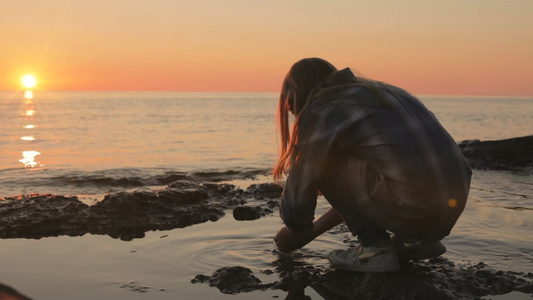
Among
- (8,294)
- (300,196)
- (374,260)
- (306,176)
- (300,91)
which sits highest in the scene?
(300,91)

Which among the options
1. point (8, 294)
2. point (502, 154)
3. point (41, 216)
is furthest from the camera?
point (502, 154)

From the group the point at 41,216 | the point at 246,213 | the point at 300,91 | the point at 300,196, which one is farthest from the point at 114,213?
the point at 300,91

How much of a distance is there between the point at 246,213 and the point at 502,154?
670 cm

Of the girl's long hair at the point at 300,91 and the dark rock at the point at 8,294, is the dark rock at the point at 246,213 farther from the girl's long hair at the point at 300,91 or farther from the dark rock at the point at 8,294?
the dark rock at the point at 8,294

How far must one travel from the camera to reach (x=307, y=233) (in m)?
3.94

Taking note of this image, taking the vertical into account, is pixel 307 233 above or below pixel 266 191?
above

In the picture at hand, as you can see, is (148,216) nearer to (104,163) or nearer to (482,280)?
(482,280)

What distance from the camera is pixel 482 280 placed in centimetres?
348

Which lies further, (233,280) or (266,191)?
(266,191)

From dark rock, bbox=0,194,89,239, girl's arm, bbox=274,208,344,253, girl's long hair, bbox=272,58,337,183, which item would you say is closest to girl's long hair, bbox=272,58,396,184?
girl's long hair, bbox=272,58,337,183

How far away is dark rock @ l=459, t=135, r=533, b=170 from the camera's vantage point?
33.0 feet

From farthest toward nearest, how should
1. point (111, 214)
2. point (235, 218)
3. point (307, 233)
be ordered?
point (235, 218)
point (111, 214)
point (307, 233)

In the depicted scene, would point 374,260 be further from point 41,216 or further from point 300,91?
point 41,216

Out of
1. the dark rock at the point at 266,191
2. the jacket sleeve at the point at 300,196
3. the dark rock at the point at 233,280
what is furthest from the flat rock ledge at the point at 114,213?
the jacket sleeve at the point at 300,196
